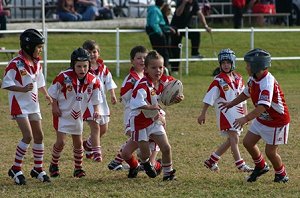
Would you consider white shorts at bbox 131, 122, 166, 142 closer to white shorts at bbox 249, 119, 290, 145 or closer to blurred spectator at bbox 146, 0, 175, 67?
white shorts at bbox 249, 119, 290, 145

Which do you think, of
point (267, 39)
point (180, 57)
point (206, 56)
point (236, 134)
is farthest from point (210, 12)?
point (236, 134)

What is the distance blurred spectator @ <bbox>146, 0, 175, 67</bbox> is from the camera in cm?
2331

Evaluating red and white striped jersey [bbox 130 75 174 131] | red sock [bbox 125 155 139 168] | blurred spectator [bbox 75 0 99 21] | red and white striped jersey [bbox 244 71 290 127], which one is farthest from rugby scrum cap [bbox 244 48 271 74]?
blurred spectator [bbox 75 0 99 21]

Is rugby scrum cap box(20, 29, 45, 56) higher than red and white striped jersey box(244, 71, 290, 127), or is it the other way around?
rugby scrum cap box(20, 29, 45, 56)

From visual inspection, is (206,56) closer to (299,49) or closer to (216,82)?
(299,49)

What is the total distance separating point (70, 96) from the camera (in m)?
10.9

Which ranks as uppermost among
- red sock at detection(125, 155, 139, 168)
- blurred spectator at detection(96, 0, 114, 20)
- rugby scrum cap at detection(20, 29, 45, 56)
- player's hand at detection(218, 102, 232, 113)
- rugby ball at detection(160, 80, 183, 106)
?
rugby scrum cap at detection(20, 29, 45, 56)

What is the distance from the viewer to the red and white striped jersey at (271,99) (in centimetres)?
1035

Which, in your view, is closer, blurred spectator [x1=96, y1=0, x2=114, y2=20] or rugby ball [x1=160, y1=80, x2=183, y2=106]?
rugby ball [x1=160, y1=80, x2=183, y2=106]

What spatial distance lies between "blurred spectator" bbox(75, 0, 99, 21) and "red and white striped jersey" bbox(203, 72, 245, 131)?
68.0 ft

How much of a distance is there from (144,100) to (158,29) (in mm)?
12859

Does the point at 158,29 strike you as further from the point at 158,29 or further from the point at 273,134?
the point at 273,134

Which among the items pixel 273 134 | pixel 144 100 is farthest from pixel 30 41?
pixel 273 134

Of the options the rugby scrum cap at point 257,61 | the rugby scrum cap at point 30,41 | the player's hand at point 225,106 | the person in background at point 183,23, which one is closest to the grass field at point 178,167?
the player's hand at point 225,106
